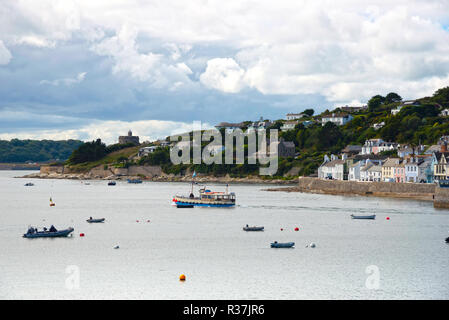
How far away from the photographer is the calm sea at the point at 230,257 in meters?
37.6

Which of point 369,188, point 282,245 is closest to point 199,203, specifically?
point 369,188

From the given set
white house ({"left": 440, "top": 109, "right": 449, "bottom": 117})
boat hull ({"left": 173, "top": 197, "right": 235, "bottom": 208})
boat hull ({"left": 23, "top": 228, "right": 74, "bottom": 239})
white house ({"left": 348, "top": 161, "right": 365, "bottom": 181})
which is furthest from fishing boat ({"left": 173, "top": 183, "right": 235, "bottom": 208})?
white house ({"left": 440, "top": 109, "right": 449, "bottom": 117})

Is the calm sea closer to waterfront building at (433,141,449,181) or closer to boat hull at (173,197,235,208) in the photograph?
boat hull at (173,197,235,208)

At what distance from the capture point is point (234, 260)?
47000mm

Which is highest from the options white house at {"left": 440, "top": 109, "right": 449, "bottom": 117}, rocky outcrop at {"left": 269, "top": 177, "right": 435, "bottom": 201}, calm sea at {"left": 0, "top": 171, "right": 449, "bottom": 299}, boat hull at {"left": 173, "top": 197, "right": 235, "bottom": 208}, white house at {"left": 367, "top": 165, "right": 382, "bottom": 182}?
white house at {"left": 440, "top": 109, "right": 449, "bottom": 117}

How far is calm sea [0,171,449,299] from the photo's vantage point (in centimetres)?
3756

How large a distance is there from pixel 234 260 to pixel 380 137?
401 ft

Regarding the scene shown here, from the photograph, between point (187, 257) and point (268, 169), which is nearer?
point (187, 257)

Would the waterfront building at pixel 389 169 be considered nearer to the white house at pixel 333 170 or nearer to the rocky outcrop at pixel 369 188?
the rocky outcrop at pixel 369 188
